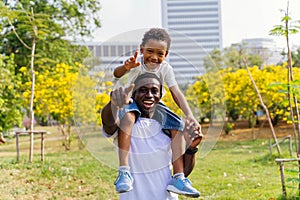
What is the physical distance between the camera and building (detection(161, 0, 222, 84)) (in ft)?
5.66

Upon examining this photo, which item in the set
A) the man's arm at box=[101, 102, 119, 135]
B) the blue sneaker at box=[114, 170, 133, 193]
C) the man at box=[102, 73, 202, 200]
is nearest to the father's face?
the man at box=[102, 73, 202, 200]

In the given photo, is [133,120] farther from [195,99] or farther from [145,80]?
[195,99]

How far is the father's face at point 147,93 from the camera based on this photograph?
1.65 metres

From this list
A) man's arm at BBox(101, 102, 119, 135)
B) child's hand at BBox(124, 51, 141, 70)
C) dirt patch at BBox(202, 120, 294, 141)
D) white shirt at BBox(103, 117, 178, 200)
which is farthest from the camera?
dirt patch at BBox(202, 120, 294, 141)

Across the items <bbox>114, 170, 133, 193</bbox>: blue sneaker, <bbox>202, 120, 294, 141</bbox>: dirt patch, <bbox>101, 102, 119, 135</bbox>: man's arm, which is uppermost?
<bbox>101, 102, 119, 135</bbox>: man's arm

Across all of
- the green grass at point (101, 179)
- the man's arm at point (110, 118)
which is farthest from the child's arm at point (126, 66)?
the green grass at point (101, 179)

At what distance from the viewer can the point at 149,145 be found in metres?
1.76

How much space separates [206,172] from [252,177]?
0.78 metres

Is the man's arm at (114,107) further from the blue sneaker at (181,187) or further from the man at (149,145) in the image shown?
the blue sneaker at (181,187)

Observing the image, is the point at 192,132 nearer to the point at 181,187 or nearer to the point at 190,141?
the point at 190,141

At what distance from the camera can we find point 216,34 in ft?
7.29

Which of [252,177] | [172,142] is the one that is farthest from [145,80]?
[252,177]

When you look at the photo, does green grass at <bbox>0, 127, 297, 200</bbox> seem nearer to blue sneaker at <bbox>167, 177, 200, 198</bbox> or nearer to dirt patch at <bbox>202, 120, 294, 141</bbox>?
blue sneaker at <bbox>167, 177, 200, 198</bbox>

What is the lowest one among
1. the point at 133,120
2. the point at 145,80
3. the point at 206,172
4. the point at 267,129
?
the point at 267,129
